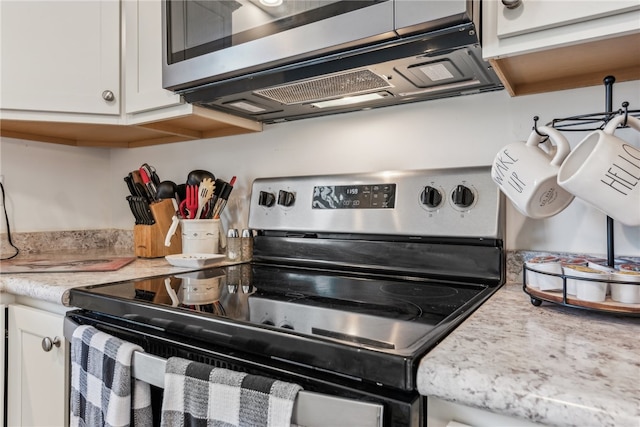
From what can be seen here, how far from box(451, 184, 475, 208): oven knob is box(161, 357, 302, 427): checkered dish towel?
0.62 m

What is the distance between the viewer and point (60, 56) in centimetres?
135

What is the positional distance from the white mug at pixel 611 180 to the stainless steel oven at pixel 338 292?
265 mm

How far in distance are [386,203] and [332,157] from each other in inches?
11.5

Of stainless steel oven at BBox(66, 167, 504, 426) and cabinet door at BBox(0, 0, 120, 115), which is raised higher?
cabinet door at BBox(0, 0, 120, 115)

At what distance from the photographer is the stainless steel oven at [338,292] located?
0.52m

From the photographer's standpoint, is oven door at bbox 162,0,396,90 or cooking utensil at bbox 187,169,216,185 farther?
cooking utensil at bbox 187,169,216,185

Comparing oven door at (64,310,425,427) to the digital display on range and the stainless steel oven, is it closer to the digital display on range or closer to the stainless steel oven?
the stainless steel oven

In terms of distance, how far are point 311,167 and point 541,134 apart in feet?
2.30

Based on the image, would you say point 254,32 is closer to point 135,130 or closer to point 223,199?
point 223,199

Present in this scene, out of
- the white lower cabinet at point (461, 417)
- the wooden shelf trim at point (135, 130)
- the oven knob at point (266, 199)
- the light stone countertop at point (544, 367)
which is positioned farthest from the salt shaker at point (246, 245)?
the white lower cabinet at point (461, 417)

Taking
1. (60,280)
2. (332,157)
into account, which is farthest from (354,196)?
(60,280)

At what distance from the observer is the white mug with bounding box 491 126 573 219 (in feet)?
2.43

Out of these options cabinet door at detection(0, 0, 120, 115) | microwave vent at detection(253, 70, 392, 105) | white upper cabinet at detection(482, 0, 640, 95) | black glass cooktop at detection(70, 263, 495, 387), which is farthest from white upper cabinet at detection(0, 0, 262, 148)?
white upper cabinet at detection(482, 0, 640, 95)

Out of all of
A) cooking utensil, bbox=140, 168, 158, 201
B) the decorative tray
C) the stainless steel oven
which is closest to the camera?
the stainless steel oven
